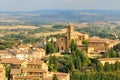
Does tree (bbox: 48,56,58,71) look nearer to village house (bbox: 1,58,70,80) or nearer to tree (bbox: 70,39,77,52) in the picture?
village house (bbox: 1,58,70,80)

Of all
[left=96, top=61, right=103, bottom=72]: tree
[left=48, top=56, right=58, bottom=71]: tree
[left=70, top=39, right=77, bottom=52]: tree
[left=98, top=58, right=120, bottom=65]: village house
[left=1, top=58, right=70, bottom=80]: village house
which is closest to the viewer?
[left=1, top=58, right=70, bottom=80]: village house

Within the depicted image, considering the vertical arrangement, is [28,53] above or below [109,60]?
below

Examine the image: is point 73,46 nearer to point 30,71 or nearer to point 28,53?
point 28,53

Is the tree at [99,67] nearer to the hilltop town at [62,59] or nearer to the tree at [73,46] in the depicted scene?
the hilltop town at [62,59]

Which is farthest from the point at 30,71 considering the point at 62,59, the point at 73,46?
the point at 73,46

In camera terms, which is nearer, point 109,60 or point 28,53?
point 109,60

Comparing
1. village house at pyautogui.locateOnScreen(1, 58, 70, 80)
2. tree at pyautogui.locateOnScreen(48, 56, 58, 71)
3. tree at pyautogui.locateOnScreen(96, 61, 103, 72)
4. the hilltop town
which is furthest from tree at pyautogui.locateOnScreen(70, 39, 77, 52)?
village house at pyautogui.locateOnScreen(1, 58, 70, 80)

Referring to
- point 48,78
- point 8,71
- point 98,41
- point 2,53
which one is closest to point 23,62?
point 8,71

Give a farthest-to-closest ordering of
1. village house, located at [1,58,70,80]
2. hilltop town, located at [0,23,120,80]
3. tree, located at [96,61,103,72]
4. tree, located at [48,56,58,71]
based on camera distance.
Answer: tree, located at [48,56,58,71] → tree, located at [96,61,103,72] → hilltop town, located at [0,23,120,80] → village house, located at [1,58,70,80]

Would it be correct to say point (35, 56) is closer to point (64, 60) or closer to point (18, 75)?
point (64, 60)

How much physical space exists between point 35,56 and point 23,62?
7593 millimetres

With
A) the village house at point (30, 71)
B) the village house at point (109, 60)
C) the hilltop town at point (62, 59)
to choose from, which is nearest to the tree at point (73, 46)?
the hilltop town at point (62, 59)

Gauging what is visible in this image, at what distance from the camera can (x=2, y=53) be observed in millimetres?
46719

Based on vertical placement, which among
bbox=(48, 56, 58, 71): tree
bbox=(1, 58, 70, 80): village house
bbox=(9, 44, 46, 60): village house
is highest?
bbox=(1, 58, 70, 80): village house
